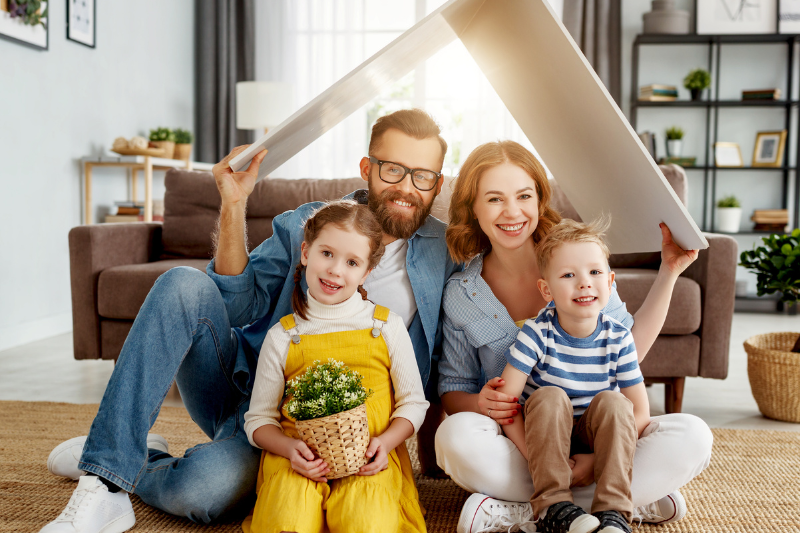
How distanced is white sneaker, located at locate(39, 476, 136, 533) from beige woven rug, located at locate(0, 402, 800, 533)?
93mm

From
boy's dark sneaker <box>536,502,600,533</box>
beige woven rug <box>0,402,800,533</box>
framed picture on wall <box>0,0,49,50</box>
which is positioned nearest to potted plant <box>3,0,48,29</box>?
framed picture on wall <box>0,0,49,50</box>

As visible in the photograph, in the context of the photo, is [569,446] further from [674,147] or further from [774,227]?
[774,227]

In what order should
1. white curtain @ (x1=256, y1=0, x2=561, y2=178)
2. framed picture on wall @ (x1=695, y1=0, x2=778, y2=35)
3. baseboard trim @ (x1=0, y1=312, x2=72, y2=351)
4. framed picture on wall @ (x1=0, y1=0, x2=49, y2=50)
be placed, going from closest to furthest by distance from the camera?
framed picture on wall @ (x1=0, y1=0, x2=49, y2=50)
baseboard trim @ (x1=0, y1=312, x2=72, y2=351)
framed picture on wall @ (x1=695, y1=0, x2=778, y2=35)
white curtain @ (x1=256, y1=0, x2=561, y2=178)

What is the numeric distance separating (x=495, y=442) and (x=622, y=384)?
273 millimetres

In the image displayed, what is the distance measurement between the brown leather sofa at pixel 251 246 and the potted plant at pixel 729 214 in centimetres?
253

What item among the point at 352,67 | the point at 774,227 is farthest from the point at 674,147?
the point at 352,67

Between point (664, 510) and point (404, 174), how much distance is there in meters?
0.90

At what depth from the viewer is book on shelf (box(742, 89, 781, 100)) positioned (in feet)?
15.4

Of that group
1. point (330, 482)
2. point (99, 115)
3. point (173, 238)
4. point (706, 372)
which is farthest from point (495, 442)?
point (99, 115)

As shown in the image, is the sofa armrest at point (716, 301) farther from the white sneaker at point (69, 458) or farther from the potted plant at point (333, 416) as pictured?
the white sneaker at point (69, 458)

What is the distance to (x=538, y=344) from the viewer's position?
1260mm

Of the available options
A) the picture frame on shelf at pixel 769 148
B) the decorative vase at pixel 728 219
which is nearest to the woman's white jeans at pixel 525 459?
the decorative vase at pixel 728 219

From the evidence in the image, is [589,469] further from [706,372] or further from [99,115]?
[99,115]

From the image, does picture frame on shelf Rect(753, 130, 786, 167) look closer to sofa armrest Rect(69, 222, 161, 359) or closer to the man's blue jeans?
sofa armrest Rect(69, 222, 161, 359)
